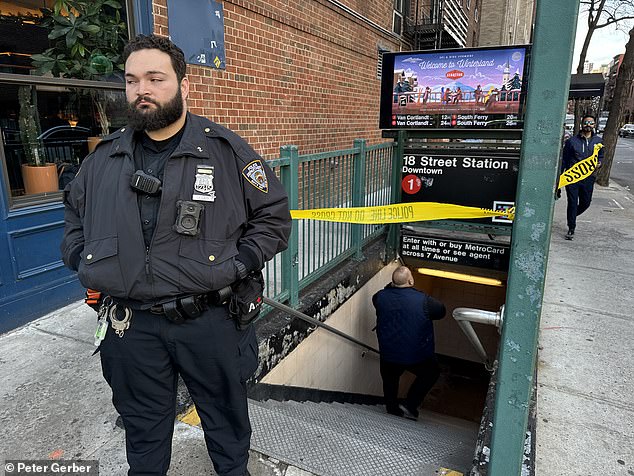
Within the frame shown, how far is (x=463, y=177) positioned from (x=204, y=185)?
4365 mm

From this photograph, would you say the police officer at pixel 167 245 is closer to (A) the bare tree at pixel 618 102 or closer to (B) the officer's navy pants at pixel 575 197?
(B) the officer's navy pants at pixel 575 197

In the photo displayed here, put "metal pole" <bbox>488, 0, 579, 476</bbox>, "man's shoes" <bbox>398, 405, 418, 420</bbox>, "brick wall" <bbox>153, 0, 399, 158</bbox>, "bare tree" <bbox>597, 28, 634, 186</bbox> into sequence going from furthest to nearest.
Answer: "bare tree" <bbox>597, 28, 634, 186</bbox> < "brick wall" <bbox>153, 0, 399, 158</bbox> < "man's shoes" <bbox>398, 405, 418, 420</bbox> < "metal pole" <bbox>488, 0, 579, 476</bbox>

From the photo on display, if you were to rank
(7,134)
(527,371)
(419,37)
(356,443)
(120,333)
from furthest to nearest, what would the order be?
(419,37) < (7,134) < (356,443) < (120,333) < (527,371)

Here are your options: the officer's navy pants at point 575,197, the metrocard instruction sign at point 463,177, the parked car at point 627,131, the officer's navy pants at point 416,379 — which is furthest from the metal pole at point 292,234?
the parked car at point 627,131

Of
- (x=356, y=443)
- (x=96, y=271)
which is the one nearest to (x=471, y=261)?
(x=356, y=443)

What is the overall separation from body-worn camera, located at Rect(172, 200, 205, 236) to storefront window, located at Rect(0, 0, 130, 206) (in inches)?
99.7

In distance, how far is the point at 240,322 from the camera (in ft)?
6.39

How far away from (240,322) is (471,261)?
4373 mm

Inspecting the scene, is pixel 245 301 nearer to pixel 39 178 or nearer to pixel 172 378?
pixel 172 378

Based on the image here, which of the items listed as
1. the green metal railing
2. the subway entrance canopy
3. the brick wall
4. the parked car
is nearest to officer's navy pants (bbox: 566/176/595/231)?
the subway entrance canopy

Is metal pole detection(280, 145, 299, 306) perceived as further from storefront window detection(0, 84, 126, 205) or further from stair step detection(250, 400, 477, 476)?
storefront window detection(0, 84, 126, 205)

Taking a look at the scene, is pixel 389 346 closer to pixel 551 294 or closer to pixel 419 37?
pixel 551 294

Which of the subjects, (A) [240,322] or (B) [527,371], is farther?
(A) [240,322]

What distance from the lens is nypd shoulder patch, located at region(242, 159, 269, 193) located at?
193 centimetres
